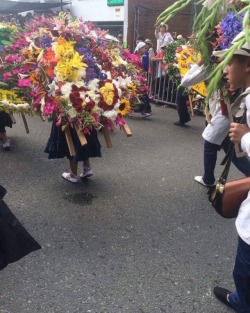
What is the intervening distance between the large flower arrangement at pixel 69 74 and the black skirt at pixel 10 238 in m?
1.64

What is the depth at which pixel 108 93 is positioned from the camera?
3.64 m

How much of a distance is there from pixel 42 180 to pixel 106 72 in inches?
63.7

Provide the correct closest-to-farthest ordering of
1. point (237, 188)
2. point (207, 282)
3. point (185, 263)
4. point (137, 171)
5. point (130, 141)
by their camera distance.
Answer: point (237, 188), point (207, 282), point (185, 263), point (137, 171), point (130, 141)

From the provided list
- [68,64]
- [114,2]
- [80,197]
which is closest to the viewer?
[68,64]

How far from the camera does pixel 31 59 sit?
3.70 m

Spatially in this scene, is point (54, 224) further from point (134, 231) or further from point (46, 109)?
point (46, 109)

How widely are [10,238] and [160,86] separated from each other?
26.5ft

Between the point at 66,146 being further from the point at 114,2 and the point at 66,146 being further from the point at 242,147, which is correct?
the point at 114,2

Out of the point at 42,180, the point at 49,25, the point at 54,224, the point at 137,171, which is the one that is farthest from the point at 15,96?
the point at 137,171

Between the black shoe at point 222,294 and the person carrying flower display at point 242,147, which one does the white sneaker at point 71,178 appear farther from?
the person carrying flower display at point 242,147

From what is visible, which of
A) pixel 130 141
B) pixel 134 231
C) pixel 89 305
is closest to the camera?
pixel 89 305

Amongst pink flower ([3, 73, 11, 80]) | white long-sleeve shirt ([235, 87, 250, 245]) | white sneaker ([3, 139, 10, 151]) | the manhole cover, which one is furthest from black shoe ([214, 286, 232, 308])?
white sneaker ([3, 139, 10, 151])

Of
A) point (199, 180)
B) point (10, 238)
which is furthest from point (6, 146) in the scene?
point (10, 238)

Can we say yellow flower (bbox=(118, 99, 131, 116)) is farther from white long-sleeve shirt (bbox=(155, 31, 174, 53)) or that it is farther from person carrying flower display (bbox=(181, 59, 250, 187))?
white long-sleeve shirt (bbox=(155, 31, 174, 53))
